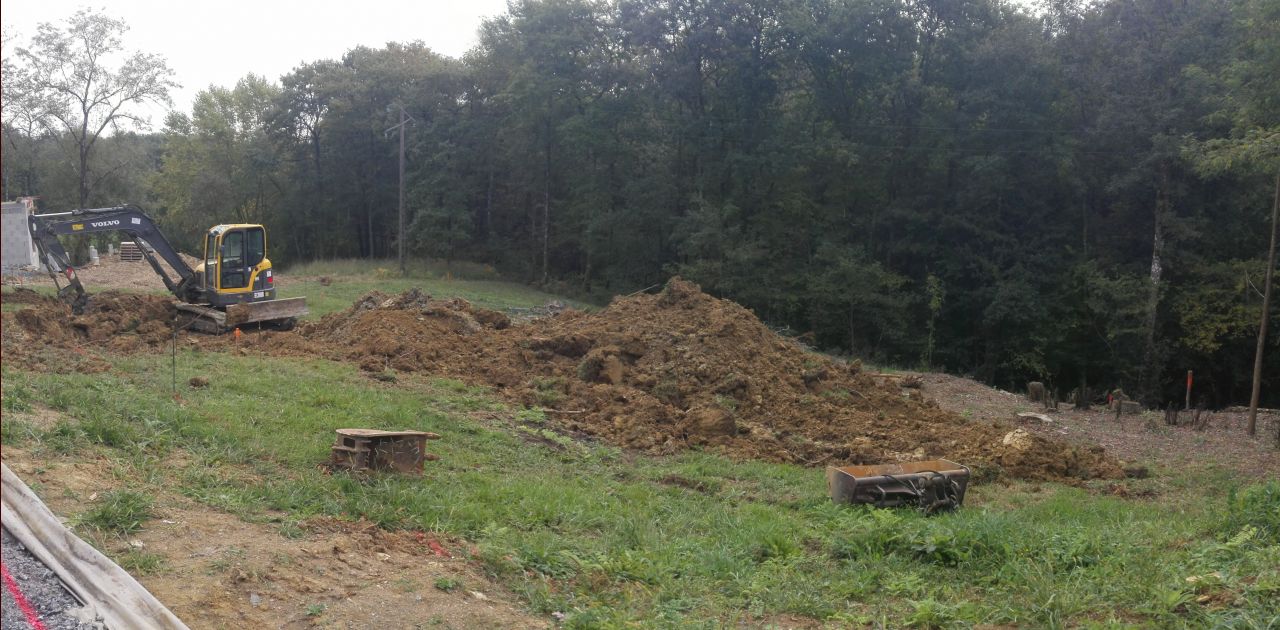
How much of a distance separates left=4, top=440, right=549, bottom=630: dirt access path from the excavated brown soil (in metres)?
5.41

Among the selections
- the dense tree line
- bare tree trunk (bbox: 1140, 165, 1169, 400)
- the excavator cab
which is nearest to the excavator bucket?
the excavator cab

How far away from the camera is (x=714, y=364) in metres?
15.0

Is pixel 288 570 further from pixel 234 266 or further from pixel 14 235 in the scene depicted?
pixel 234 266

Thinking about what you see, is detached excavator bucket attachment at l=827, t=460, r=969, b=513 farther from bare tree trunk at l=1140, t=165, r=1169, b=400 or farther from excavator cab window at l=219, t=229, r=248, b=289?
bare tree trunk at l=1140, t=165, r=1169, b=400

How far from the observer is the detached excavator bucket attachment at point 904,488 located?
9008 millimetres

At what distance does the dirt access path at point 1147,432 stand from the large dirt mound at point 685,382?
53.2 inches

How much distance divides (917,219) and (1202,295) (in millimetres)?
9070

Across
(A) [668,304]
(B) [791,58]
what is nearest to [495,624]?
(A) [668,304]

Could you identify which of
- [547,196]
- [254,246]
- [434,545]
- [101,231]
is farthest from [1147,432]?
[547,196]

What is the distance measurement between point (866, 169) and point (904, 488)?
27.5m

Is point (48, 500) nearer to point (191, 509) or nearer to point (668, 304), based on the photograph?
point (191, 509)

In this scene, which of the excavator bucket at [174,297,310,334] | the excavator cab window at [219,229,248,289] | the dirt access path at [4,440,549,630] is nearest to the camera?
the dirt access path at [4,440,549,630]

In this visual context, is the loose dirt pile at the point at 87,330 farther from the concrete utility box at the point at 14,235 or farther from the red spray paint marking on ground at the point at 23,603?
the concrete utility box at the point at 14,235

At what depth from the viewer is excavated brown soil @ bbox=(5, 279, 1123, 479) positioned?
1239cm
